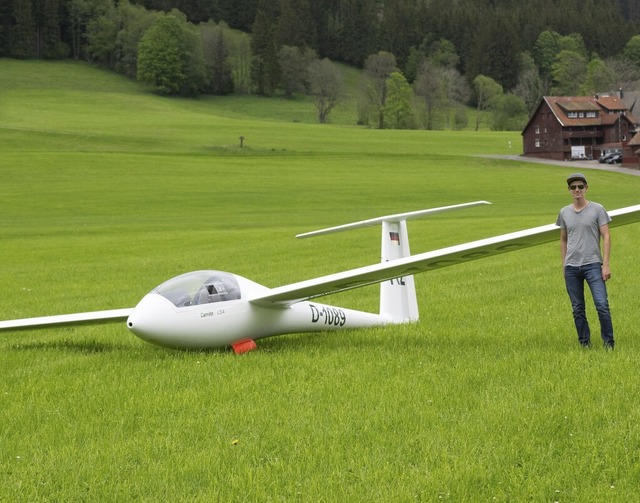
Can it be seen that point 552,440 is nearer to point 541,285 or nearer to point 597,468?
point 597,468

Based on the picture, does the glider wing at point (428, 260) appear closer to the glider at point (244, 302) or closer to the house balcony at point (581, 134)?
the glider at point (244, 302)

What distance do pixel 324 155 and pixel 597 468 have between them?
93.7 meters

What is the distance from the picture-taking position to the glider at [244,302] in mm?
11000

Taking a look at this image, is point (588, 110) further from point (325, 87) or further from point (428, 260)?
point (428, 260)

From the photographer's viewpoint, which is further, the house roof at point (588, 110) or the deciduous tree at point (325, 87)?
the deciduous tree at point (325, 87)

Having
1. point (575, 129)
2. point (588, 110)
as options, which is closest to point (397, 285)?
point (575, 129)

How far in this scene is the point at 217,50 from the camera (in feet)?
579

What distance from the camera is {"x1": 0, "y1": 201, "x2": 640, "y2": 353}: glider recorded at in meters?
11.0

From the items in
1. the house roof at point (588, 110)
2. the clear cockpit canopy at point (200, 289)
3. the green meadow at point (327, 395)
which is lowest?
the green meadow at point (327, 395)

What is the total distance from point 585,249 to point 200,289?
193 inches

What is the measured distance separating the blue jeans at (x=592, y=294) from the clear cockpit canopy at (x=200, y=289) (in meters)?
4.28

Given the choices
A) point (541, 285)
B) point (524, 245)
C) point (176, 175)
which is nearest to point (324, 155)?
point (176, 175)

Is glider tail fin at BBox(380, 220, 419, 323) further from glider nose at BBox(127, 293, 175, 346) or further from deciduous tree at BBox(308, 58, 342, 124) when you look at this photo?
deciduous tree at BBox(308, 58, 342, 124)

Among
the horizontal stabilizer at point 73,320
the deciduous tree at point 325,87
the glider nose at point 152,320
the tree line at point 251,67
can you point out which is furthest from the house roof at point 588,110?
the glider nose at point 152,320
